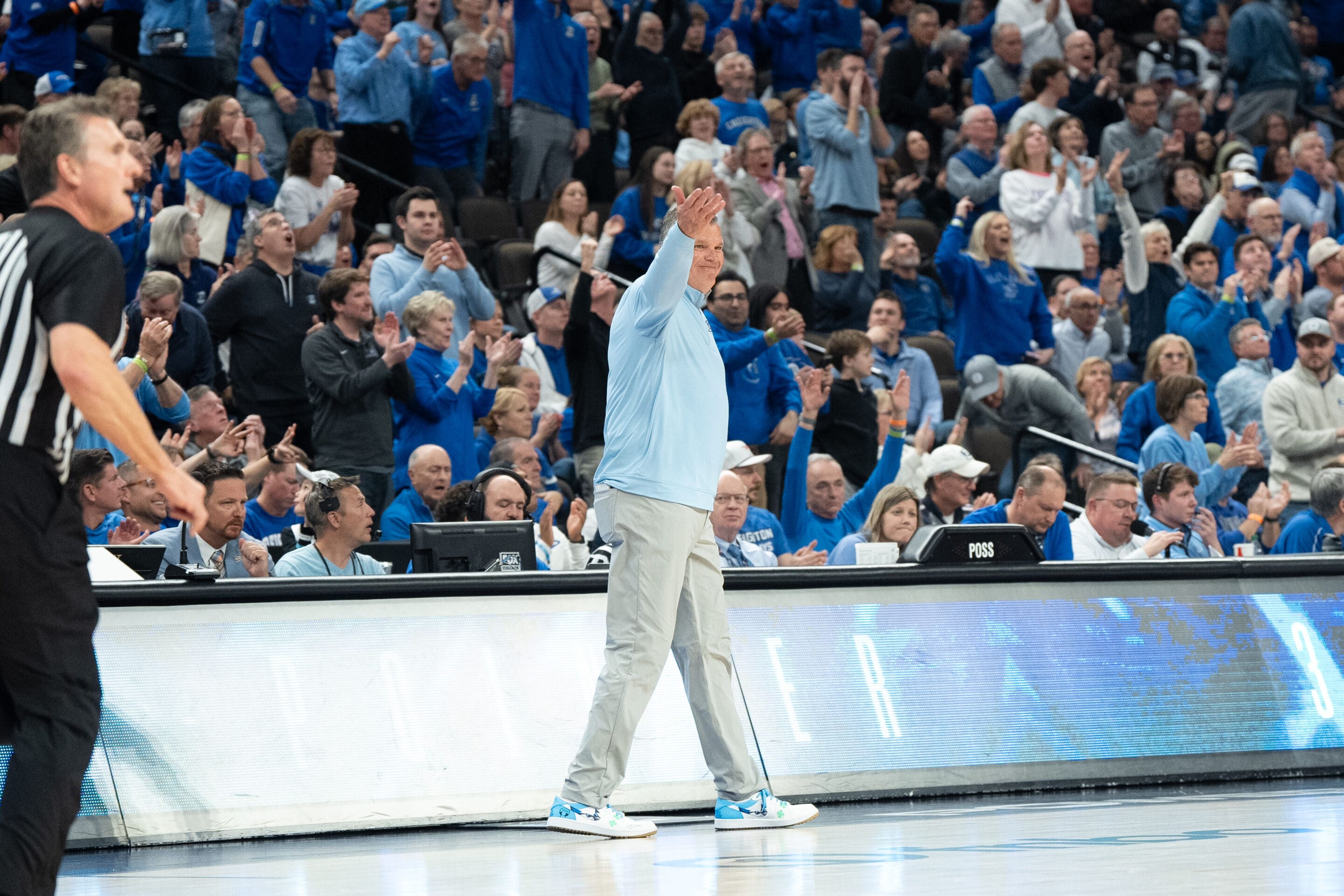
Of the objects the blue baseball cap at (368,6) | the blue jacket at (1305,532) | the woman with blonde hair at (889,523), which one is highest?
the blue baseball cap at (368,6)

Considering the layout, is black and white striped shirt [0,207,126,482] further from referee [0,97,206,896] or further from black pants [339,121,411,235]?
black pants [339,121,411,235]

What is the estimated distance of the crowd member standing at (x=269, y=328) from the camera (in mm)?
10523

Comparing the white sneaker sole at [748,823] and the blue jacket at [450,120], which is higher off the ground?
the blue jacket at [450,120]

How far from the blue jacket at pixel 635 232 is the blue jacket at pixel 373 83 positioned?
175 centimetres

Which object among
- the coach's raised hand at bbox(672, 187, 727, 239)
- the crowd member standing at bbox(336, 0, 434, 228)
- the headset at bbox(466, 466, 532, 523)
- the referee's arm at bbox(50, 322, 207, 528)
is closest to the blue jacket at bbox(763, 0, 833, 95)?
the crowd member standing at bbox(336, 0, 434, 228)

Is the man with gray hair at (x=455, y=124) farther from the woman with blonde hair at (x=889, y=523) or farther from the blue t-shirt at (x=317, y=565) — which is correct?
the blue t-shirt at (x=317, y=565)

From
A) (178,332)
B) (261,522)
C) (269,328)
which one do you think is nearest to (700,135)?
(269,328)

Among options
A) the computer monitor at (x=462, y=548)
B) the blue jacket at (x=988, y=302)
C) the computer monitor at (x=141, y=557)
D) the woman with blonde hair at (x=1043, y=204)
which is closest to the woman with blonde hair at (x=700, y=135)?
the blue jacket at (x=988, y=302)

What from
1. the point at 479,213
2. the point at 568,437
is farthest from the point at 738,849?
the point at 479,213

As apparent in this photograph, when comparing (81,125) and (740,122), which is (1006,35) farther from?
(81,125)

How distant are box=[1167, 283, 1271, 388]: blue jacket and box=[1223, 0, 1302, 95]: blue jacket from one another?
5.22 metres

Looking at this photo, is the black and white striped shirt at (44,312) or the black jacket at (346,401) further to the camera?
the black jacket at (346,401)

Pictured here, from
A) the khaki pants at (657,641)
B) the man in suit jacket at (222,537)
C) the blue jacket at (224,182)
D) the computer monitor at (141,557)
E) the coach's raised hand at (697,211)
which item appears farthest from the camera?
the blue jacket at (224,182)

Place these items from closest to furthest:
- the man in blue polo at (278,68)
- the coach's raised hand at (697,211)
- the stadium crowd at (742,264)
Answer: the coach's raised hand at (697,211) < the stadium crowd at (742,264) < the man in blue polo at (278,68)
